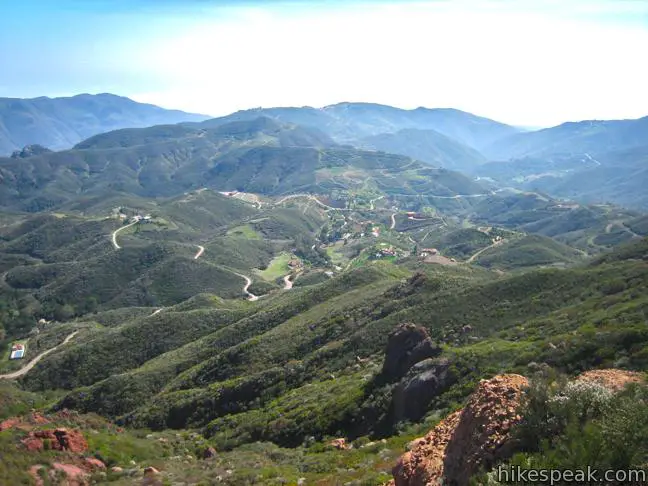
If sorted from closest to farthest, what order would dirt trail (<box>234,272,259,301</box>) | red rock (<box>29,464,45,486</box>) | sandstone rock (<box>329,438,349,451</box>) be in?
1. red rock (<box>29,464,45,486</box>)
2. sandstone rock (<box>329,438,349,451</box>)
3. dirt trail (<box>234,272,259,301</box>)

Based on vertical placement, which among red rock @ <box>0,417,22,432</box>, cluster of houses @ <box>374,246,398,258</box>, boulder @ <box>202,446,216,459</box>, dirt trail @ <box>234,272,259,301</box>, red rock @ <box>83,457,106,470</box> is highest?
red rock @ <box>0,417,22,432</box>

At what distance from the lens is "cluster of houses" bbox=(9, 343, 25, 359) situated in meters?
102

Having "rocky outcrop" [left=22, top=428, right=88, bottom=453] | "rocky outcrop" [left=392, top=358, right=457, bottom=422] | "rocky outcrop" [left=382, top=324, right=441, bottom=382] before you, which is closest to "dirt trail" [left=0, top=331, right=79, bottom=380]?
"rocky outcrop" [left=22, top=428, right=88, bottom=453]

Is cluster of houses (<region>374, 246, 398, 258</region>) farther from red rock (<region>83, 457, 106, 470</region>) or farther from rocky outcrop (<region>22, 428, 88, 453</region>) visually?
red rock (<region>83, 457, 106, 470</region>)

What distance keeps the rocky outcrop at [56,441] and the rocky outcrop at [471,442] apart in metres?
26.2

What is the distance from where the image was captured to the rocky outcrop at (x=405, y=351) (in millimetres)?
39250

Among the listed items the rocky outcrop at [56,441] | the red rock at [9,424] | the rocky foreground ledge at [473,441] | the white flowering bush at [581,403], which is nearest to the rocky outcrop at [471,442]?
the rocky foreground ledge at [473,441]

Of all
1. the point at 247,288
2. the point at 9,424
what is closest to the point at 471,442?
the point at 9,424

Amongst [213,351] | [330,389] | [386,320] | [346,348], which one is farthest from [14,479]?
[213,351]

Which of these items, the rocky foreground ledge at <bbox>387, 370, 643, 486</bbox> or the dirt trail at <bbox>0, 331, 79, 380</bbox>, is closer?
the rocky foreground ledge at <bbox>387, 370, 643, 486</bbox>

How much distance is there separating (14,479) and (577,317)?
44.0 meters

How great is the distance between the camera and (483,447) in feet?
47.2

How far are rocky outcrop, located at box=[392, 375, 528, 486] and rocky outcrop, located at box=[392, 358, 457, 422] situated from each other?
1441 centimetres

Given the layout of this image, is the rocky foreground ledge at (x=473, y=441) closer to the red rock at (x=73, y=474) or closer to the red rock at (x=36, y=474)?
the red rock at (x=36, y=474)
